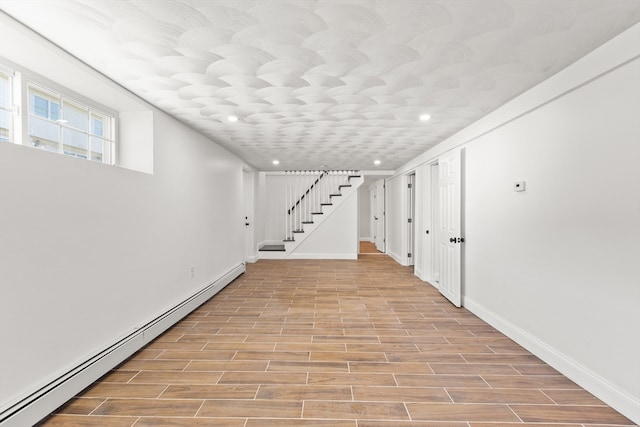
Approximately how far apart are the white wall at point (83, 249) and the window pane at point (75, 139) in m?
0.30

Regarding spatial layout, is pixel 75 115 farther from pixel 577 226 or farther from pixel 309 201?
pixel 309 201

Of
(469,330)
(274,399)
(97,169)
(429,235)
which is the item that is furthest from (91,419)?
(429,235)

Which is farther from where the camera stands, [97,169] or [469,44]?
[97,169]

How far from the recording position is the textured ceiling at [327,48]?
1510 mm

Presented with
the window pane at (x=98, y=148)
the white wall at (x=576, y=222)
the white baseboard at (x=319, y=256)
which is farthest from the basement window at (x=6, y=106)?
the white baseboard at (x=319, y=256)

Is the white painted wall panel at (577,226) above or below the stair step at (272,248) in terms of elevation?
above

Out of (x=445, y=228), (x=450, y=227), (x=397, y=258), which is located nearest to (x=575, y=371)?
(x=450, y=227)

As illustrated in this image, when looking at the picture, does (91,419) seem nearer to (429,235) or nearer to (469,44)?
(469,44)

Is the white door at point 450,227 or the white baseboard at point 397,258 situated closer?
the white door at point 450,227

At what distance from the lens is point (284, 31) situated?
66.8 inches

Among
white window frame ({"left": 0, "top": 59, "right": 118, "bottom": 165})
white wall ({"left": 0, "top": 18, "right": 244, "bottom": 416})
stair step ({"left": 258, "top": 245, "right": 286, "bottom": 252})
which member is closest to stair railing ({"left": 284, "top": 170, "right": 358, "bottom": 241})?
stair step ({"left": 258, "top": 245, "right": 286, "bottom": 252})

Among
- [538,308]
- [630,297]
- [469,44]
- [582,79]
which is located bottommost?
[538,308]

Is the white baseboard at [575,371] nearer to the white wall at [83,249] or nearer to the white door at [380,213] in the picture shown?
the white wall at [83,249]

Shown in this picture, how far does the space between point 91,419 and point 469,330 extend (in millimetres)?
3280
